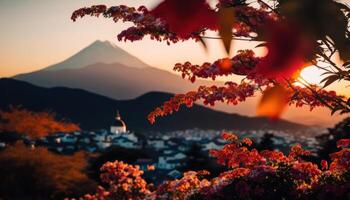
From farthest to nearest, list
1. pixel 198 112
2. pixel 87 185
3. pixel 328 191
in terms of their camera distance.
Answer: pixel 198 112 < pixel 87 185 < pixel 328 191

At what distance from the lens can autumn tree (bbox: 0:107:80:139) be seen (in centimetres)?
2936

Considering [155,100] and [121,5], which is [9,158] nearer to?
[121,5]

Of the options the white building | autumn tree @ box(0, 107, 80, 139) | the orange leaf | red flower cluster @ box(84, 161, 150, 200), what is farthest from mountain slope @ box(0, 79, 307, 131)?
the orange leaf

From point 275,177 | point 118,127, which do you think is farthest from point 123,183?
point 118,127

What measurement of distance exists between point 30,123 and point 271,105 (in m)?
30.5

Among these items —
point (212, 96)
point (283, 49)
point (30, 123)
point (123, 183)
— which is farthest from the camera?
point (30, 123)

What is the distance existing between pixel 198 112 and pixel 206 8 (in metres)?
134

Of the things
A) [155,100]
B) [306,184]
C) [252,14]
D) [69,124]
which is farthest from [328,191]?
[155,100]

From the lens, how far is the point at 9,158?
22469mm

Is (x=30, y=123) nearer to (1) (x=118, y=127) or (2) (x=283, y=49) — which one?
(2) (x=283, y=49)

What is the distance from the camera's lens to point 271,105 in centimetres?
63

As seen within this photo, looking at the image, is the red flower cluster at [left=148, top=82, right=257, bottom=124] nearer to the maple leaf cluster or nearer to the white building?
the maple leaf cluster

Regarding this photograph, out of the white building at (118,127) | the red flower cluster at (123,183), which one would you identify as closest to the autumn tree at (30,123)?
the red flower cluster at (123,183)

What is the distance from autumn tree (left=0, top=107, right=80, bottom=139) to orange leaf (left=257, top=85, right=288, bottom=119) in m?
29.0
